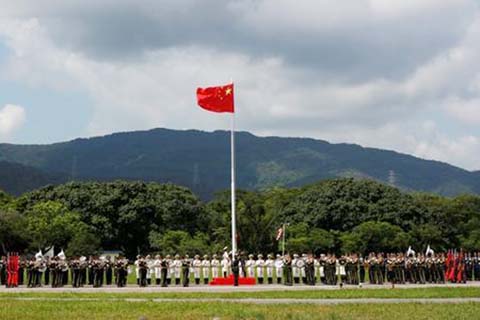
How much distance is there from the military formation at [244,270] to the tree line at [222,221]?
30016mm

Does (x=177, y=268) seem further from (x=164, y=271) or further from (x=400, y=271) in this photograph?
(x=400, y=271)

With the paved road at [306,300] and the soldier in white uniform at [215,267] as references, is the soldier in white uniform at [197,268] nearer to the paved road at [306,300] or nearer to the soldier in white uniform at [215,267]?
the soldier in white uniform at [215,267]

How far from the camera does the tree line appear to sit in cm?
7662

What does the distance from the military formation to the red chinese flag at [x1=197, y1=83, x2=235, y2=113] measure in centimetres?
728

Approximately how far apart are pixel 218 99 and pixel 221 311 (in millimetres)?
20762

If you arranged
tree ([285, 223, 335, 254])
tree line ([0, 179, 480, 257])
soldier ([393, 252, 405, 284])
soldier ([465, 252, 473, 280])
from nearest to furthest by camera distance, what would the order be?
soldier ([393, 252, 405, 284]) → soldier ([465, 252, 473, 280]) → tree ([285, 223, 335, 254]) → tree line ([0, 179, 480, 257])

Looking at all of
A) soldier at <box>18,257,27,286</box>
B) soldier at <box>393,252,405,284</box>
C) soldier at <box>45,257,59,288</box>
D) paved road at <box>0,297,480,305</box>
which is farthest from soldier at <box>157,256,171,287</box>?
paved road at <box>0,297,480,305</box>

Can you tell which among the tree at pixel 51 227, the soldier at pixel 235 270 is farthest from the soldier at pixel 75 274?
the tree at pixel 51 227

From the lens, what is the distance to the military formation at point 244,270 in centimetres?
3925

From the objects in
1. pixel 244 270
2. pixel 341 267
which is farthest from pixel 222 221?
pixel 341 267

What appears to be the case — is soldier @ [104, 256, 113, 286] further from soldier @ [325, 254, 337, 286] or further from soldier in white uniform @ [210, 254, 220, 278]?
soldier @ [325, 254, 337, 286]

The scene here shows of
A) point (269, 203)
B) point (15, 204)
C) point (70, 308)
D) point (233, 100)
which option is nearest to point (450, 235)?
point (269, 203)

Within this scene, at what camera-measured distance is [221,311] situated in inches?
862

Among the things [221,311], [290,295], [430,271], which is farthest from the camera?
[430,271]
